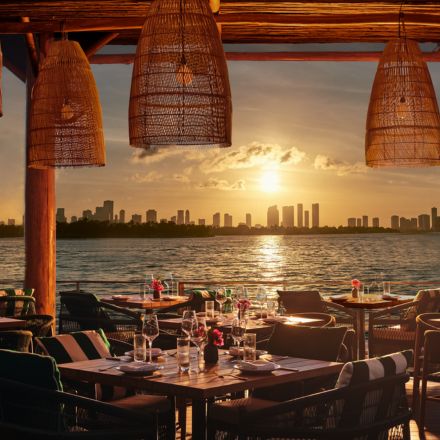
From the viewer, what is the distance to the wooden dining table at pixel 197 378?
3.91m

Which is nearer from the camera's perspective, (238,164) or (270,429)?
(270,429)

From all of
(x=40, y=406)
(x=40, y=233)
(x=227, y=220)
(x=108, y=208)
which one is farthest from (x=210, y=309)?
(x=108, y=208)

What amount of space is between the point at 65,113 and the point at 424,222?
115 feet

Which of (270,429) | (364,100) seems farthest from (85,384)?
(364,100)

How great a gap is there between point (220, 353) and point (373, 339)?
314cm

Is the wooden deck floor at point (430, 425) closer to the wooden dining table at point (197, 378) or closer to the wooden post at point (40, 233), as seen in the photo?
the wooden dining table at point (197, 378)

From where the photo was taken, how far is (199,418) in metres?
3.92

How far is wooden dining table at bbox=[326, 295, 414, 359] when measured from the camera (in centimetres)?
824

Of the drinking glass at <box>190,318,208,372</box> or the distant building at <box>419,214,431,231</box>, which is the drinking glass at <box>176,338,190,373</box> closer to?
the drinking glass at <box>190,318,208,372</box>

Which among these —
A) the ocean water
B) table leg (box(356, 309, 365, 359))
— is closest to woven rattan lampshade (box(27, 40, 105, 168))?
table leg (box(356, 309, 365, 359))

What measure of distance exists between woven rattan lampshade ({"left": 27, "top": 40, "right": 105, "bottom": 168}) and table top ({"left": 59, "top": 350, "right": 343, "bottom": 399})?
1305 millimetres

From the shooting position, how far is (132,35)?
26.3ft

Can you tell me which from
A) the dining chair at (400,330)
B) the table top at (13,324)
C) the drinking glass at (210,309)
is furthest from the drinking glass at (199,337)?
the dining chair at (400,330)

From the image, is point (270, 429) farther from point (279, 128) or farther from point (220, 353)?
point (279, 128)
